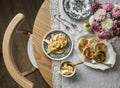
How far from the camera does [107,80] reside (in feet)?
3.35

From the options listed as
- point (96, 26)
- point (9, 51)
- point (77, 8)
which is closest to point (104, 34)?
point (96, 26)

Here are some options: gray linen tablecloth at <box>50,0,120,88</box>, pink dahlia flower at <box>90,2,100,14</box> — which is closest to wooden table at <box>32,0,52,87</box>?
gray linen tablecloth at <box>50,0,120,88</box>

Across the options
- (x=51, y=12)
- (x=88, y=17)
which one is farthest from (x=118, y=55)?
(x=51, y=12)

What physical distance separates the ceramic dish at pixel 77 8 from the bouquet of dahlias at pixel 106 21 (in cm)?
6

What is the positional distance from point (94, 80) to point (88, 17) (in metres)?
0.25

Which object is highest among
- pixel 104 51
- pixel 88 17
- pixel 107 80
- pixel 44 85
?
pixel 88 17

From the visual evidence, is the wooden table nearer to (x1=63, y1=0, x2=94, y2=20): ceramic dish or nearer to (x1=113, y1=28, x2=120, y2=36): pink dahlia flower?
(x1=63, y1=0, x2=94, y2=20): ceramic dish

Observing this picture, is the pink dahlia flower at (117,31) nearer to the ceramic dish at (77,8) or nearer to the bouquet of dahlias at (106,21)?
the bouquet of dahlias at (106,21)

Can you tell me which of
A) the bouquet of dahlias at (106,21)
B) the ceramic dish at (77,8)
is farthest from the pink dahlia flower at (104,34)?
the ceramic dish at (77,8)

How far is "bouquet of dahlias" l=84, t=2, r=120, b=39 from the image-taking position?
0.96m

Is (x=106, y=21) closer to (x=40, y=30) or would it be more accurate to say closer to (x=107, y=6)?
(x=107, y=6)

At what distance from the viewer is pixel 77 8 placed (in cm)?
108

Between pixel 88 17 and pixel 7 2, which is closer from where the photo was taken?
pixel 88 17

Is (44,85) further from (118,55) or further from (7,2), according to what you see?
(118,55)
